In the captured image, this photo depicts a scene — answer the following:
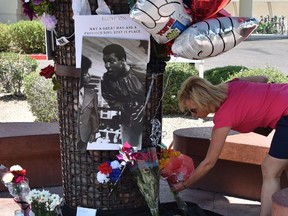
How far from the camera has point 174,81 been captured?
855 cm

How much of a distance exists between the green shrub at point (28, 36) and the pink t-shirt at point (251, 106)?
1591 centimetres

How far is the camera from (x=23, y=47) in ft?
64.3

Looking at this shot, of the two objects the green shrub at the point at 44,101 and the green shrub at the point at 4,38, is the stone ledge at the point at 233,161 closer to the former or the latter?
the green shrub at the point at 44,101

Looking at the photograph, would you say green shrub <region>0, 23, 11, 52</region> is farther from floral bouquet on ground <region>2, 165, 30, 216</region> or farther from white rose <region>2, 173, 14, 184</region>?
white rose <region>2, 173, 14, 184</region>

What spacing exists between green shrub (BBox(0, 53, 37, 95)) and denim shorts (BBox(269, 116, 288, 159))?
7.39 m

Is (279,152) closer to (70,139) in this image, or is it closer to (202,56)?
(202,56)

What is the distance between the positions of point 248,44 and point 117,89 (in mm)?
22941

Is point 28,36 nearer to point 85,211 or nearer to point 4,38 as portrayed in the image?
point 4,38

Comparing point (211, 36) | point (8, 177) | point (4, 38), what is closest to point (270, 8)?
point (4, 38)

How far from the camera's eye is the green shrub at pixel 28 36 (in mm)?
18984

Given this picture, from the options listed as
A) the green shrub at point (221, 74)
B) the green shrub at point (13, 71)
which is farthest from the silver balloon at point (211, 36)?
the green shrub at point (13, 71)

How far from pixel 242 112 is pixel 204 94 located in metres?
0.29

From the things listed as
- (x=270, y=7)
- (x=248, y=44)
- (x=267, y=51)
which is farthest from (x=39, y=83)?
(x=270, y=7)

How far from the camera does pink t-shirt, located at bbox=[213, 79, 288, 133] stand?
363 centimetres
